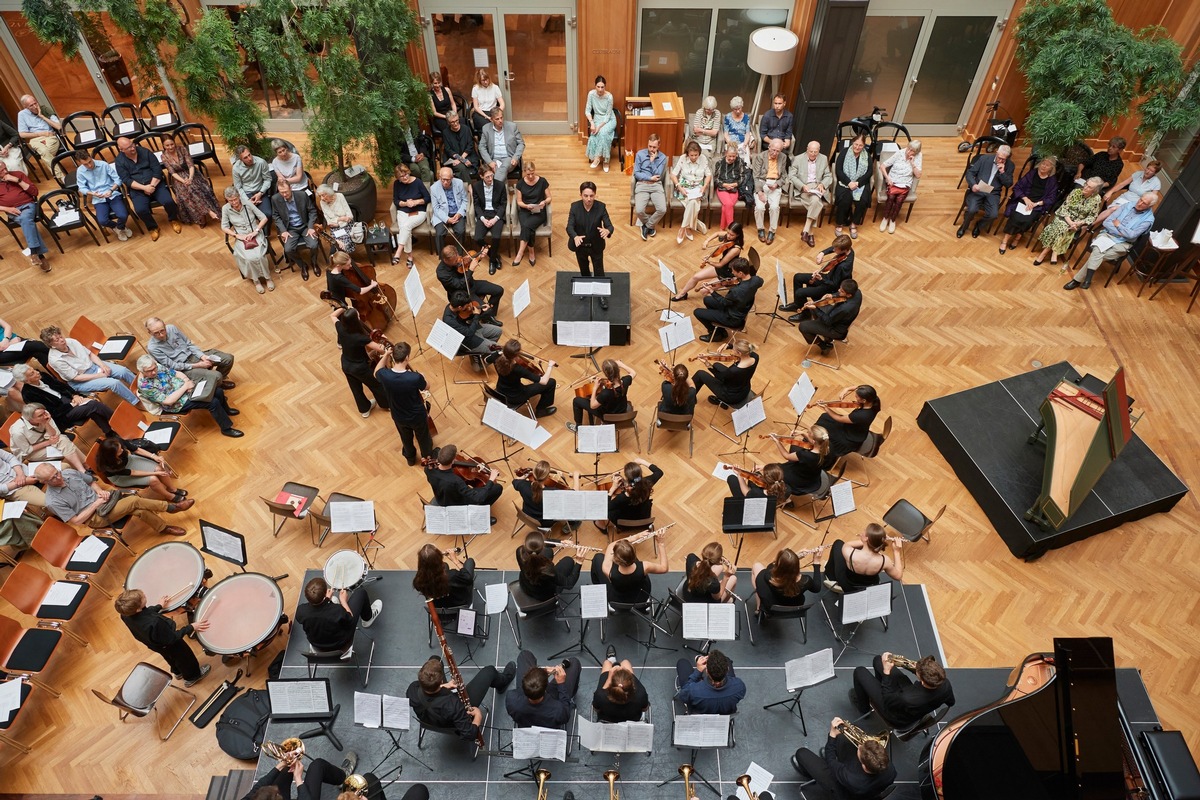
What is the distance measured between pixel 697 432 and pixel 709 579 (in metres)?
2.52

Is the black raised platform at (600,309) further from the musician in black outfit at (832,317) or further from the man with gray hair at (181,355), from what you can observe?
the man with gray hair at (181,355)

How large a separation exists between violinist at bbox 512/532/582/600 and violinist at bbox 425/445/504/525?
0.85 metres

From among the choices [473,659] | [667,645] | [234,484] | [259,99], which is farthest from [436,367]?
[259,99]

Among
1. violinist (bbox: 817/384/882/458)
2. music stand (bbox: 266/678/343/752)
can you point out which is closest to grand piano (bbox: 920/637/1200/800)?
violinist (bbox: 817/384/882/458)

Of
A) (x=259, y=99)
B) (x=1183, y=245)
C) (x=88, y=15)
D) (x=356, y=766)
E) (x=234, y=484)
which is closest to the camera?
(x=356, y=766)

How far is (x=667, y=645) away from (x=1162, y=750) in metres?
3.09

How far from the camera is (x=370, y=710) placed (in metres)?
4.74

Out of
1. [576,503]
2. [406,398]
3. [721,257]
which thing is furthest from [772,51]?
[576,503]

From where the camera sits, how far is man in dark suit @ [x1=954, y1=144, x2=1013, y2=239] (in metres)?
9.64

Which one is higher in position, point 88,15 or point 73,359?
point 88,15

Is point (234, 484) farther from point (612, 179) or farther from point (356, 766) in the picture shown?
point (612, 179)

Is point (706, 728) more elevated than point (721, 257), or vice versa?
point (721, 257)

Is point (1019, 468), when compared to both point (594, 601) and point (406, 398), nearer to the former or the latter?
point (594, 601)

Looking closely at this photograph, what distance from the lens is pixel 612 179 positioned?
36.2ft
